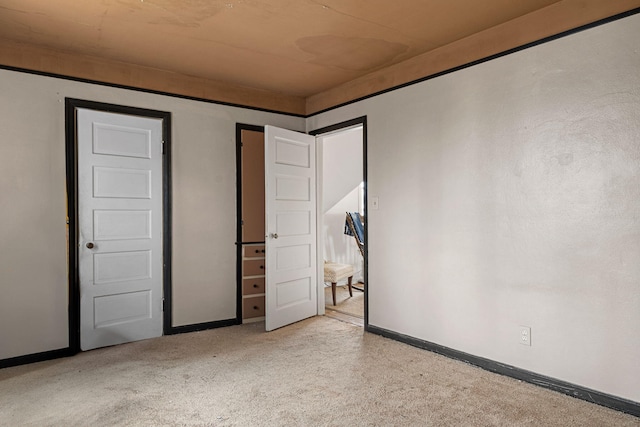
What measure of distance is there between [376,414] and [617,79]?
2.41 meters

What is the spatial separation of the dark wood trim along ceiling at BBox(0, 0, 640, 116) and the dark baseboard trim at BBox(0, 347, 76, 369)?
2294 millimetres

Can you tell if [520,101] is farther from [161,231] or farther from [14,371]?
[14,371]

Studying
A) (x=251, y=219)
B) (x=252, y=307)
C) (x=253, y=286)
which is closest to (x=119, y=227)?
(x=251, y=219)

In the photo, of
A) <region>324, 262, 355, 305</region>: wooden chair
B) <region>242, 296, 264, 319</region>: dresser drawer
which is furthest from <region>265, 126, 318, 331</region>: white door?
<region>324, 262, 355, 305</region>: wooden chair

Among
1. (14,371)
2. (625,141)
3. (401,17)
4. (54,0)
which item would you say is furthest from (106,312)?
(625,141)

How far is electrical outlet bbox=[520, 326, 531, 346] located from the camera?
9.39 ft

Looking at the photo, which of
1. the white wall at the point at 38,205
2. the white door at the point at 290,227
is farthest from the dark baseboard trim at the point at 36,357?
the white door at the point at 290,227

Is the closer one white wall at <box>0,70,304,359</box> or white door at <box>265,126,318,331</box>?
white wall at <box>0,70,304,359</box>

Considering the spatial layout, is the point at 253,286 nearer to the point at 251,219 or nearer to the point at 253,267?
the point at 253,267

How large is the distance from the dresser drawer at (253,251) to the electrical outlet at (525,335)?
273 cm

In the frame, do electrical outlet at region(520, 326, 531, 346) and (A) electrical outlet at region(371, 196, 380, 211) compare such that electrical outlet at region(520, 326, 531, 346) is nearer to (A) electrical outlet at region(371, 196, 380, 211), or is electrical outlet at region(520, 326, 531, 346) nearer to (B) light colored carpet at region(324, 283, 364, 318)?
(A) electrical outlet at region(371, 196, 380, 211)

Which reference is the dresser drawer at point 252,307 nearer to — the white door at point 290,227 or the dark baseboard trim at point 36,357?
the white door at point 290,227

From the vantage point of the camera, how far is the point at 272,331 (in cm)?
414

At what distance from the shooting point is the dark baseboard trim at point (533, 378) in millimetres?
2453
